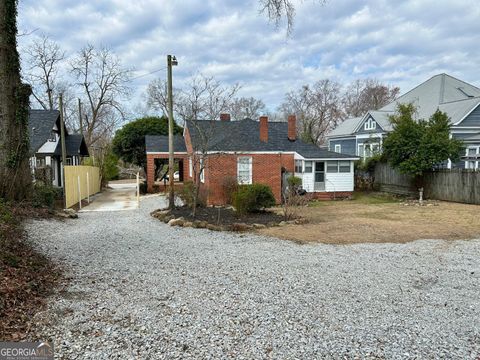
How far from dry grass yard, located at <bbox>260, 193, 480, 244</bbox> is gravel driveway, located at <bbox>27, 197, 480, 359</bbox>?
45.5 inches

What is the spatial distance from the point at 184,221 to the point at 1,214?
17.8 ft

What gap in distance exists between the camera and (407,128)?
19.1 m

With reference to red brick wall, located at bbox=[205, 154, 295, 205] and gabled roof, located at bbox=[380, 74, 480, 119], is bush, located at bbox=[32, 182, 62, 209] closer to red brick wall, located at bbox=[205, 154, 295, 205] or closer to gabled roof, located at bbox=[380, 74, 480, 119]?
red brick wall, located at bbox=[205, 154, 295, 205]

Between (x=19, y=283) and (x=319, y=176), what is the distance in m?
17.4

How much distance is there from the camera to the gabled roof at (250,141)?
18703 millimetres

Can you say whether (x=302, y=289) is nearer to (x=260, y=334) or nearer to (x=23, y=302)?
(x=260, y=334)

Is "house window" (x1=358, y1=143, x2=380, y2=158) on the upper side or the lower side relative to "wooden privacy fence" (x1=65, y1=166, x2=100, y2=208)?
upper

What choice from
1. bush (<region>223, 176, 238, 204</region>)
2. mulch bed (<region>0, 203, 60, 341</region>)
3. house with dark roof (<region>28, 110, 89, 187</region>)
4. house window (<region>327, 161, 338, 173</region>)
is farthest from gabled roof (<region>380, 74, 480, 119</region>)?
mulch bed (<region>0, 203, 60, 341</region>)

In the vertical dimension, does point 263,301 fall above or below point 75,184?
below

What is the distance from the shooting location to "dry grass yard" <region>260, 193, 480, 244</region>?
9.99m

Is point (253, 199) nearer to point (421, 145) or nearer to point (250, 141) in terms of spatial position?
point (250, 141)

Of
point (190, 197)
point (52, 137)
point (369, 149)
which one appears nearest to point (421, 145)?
point (369, 149)

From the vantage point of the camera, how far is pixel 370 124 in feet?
103

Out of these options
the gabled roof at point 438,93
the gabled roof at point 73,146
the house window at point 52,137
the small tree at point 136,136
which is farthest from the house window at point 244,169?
the gabled roof at point 438,93
